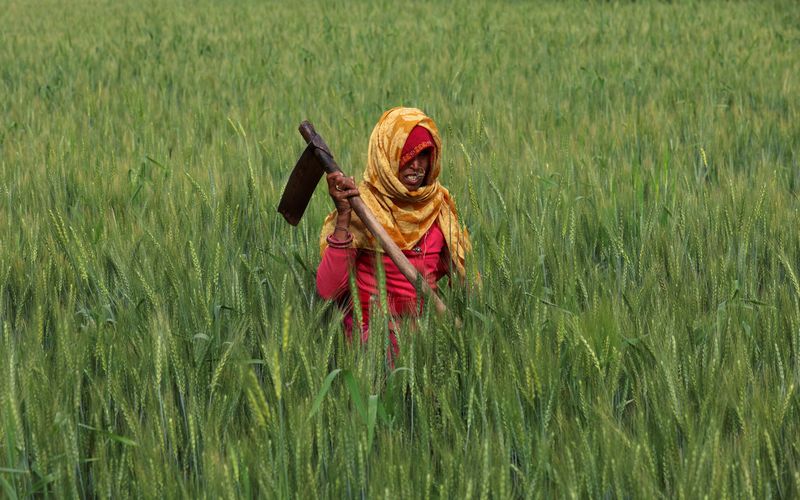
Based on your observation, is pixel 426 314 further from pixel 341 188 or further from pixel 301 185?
pixel 301 185

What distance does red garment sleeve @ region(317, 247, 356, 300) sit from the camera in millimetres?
1901

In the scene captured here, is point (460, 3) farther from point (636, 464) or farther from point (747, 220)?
point (636, 464)

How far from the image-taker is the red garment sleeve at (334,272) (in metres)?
1.90

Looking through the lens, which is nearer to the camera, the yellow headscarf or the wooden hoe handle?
the wooden hoe handle

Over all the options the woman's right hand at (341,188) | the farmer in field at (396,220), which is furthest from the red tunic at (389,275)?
the woman's right hand at (341,188)

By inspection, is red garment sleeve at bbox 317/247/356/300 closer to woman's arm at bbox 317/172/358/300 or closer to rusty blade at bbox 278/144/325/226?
woman's arm at bbox 317/172/358/300

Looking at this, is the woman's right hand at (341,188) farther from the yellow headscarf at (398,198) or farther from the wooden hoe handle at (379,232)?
the yellow headscarf at (398,198)

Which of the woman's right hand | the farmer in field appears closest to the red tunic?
the farmer in field

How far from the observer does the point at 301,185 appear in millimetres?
1979

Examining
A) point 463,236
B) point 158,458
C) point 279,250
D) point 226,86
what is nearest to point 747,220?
point 463,236

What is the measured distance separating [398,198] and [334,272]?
0.21 m

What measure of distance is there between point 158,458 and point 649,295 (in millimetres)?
1156

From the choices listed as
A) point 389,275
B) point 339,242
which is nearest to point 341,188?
point 339,242

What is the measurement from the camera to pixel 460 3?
1034 cm
